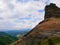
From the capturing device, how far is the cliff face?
82938 mm

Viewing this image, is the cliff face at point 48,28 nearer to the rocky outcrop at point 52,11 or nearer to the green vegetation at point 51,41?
the rocky outcrop at point 52,11

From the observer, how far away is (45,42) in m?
79.8

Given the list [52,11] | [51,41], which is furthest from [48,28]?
[52,11]

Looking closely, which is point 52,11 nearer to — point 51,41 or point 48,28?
point 48,28

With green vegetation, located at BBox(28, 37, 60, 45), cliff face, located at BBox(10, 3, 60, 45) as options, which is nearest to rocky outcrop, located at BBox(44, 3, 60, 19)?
cliff face, located at BBox(10, 3, 60, 45)

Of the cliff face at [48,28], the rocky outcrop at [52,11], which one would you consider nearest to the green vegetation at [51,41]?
the cliff face at [48,28]

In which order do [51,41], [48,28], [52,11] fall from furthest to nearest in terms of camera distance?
[52,11] < [48,28] < [51,41]

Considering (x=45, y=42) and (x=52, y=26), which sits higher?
(x=52, y=26)

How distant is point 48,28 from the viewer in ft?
285

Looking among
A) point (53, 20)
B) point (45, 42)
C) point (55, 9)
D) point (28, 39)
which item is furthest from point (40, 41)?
point (55, 9)

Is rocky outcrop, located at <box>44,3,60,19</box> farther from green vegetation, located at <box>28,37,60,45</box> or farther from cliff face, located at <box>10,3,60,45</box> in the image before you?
green vegetation, located at <box>28,37,60,45</box>

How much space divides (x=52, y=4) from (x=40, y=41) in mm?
27563

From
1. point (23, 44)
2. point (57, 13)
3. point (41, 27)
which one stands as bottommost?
point (23, 44)

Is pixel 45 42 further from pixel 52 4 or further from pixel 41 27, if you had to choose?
pixel 52 4
